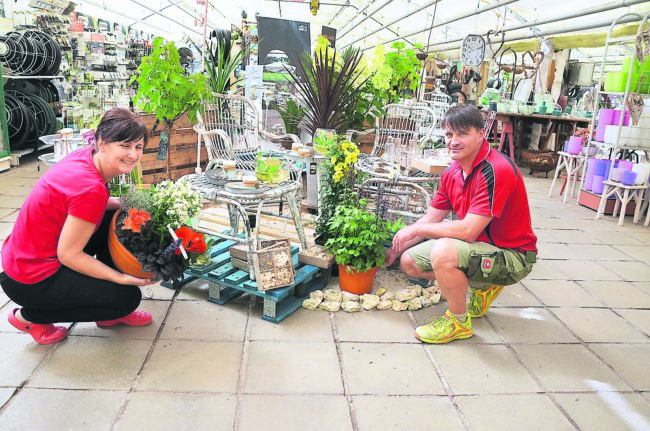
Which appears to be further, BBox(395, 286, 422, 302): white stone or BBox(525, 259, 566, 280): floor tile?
BBox(525, 259, 566, 280): floor tile

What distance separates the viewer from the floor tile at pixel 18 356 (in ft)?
Result: 6.33

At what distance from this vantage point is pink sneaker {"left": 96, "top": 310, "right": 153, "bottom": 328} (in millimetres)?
2342

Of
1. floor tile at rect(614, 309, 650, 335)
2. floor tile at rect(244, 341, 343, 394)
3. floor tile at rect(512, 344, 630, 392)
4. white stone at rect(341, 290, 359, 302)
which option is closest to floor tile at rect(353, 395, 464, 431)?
→ floor tile at rect(244, 341, 343, 394)

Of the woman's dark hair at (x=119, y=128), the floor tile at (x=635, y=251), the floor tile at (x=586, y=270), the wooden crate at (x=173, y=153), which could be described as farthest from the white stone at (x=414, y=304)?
the wooden crate at (x=173, y=153)

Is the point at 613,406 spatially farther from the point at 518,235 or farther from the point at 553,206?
the point at 553,206

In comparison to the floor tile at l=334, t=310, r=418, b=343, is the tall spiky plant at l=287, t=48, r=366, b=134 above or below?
above

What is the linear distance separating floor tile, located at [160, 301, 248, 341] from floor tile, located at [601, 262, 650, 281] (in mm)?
2771

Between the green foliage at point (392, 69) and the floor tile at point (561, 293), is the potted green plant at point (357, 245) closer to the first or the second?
the floor tile at point (561, 293)

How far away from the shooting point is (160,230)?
2154mm

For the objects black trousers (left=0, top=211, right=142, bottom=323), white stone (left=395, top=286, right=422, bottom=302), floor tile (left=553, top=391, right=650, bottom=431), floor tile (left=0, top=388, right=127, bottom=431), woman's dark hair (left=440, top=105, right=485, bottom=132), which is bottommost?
floor tile (left=0, top=388, right=127, bottom=431)

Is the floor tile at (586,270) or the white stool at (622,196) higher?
the white stool at (622,196)

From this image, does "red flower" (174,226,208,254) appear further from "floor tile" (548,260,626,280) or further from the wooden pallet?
"floor tile" (548,260,626,280)

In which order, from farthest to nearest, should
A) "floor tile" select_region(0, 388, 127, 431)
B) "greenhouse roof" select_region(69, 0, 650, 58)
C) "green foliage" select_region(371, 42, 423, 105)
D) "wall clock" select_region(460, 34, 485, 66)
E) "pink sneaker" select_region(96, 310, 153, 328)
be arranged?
"greenhouse roof" select_region(69, 0, 650, 58)
"wall clock" select_region(460, 34, 485, 66)
"green foliage" select_region(371, 42, 423, 105)
"pink sneaker" select_region(96, 310, 153, 328)
"floor tile" select_region(0, 388, 127, 431)

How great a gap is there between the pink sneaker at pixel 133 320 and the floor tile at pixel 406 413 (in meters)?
1.14
